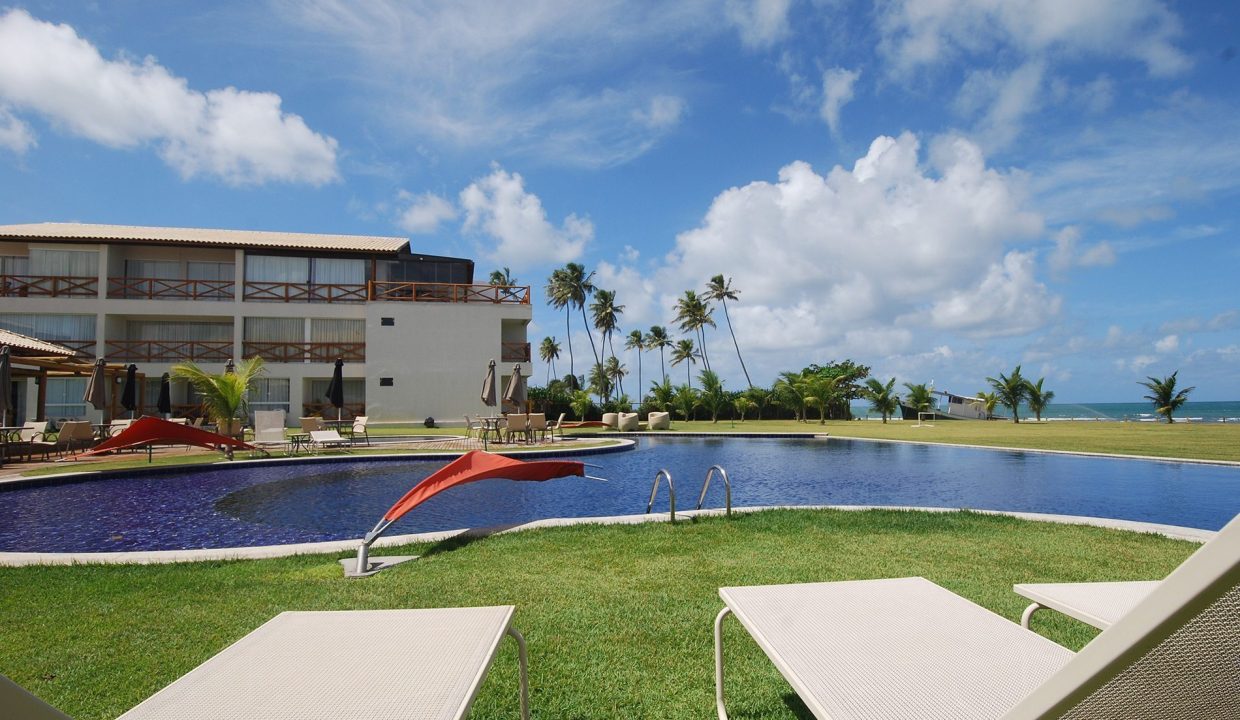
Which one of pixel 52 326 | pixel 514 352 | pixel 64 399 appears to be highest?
pixel 52 326

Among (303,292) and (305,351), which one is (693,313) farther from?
(305,351)

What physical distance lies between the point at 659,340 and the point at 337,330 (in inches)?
1445

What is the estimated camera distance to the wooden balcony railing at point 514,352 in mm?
27352

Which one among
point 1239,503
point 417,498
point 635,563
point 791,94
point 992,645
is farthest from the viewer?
point 791,94

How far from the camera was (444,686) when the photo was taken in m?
1.88

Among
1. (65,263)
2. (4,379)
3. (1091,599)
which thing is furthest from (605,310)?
(1091,599)

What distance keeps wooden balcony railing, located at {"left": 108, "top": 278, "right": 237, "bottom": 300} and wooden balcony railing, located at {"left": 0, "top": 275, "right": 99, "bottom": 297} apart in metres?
0.81

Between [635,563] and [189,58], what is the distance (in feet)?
36.4

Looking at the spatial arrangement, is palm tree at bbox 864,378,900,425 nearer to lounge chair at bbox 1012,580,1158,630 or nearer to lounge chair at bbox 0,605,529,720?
lounge chair at bbox 1012,580,1158,630

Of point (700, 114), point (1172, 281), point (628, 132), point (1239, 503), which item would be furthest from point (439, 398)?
point (1172, 281)

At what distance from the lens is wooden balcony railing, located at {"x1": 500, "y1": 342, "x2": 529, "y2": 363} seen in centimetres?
2735

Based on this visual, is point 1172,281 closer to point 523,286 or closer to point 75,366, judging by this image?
point 523,286

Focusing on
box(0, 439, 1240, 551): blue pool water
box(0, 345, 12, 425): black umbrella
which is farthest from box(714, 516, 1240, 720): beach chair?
box(0, 345, 12, 425): black umbrella

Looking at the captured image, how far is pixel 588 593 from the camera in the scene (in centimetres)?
443
